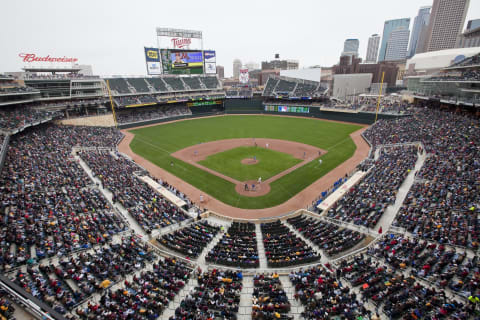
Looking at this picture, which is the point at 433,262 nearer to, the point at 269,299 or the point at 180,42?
the point at 269,299

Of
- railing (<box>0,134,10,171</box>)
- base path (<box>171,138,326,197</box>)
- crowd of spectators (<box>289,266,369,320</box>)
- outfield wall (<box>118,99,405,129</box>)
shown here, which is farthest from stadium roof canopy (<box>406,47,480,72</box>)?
railing (<box>0,134,10,171</box>)

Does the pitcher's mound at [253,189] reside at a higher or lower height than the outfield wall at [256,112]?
lower

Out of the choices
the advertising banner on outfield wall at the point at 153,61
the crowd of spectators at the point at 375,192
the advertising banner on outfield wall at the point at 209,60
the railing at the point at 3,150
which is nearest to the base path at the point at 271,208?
the crowd of spectators at the point at 375,192

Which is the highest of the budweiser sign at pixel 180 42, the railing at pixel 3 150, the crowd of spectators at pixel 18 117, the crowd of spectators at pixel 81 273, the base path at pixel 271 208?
the budweiser sign at pixel 180 42

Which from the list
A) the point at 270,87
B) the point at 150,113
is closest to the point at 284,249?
the point at 150,113

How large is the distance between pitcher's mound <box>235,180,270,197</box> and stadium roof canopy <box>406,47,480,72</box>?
203ft

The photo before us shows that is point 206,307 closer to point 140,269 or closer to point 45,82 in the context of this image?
point 140,269

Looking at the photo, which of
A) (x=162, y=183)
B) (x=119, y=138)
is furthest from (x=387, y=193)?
(x=119, y=138)

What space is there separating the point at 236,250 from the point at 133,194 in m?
12.8

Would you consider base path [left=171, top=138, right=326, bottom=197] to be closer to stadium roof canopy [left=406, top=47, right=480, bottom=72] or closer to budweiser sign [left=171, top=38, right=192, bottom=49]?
budweiser sign [left=171, top=38, right=192, bottom=49]

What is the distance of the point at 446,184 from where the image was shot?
66.5ft

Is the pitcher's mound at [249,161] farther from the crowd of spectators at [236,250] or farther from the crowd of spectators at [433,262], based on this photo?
the crowd of spectators at [433,262]

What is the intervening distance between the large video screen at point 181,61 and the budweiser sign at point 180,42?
5.10ft

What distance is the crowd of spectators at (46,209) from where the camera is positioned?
46.0 feet
